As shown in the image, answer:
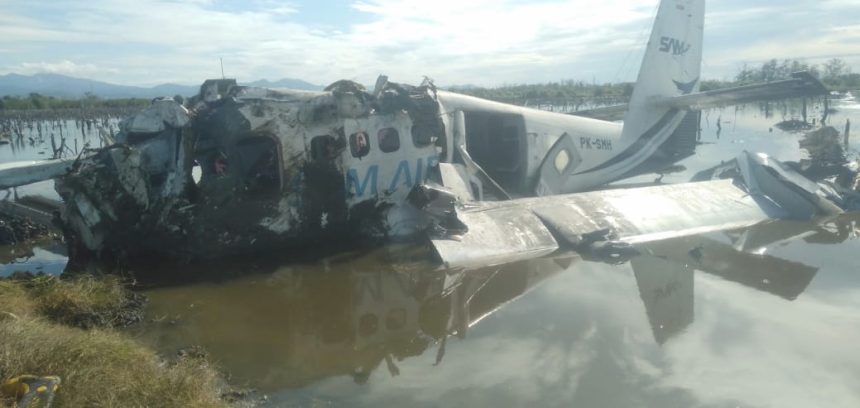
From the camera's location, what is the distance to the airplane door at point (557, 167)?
1262cm

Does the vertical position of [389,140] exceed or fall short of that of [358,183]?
it exceeds it

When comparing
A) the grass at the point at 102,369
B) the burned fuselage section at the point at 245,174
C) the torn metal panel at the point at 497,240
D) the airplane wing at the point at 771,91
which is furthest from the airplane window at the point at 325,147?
the airplane wing at the point at 771,91

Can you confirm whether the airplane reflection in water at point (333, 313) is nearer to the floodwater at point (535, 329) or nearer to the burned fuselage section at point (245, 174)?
the floodwater at point (535, 329)

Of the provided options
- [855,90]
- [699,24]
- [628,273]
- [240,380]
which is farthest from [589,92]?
[240,380]

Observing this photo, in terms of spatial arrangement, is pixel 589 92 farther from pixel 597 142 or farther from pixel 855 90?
pixel 597 142

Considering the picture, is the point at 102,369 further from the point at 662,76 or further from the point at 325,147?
the point at 662,76

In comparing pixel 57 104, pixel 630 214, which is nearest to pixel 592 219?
pixel 630 214

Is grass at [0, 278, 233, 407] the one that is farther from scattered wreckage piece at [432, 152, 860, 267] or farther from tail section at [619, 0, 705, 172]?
tail section at [619, 0, 705, 172]

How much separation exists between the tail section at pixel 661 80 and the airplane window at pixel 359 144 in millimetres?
8158

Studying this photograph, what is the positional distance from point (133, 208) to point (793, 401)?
26.9 ft

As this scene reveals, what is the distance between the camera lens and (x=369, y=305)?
25.1ft

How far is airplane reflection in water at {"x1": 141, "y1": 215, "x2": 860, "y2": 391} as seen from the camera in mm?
6109

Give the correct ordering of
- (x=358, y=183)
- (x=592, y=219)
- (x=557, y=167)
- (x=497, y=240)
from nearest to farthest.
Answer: (x=497, y=240), (x=358, y=183), (x=592, y=219), (x=557, y=167)

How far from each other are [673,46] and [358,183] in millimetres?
10712
